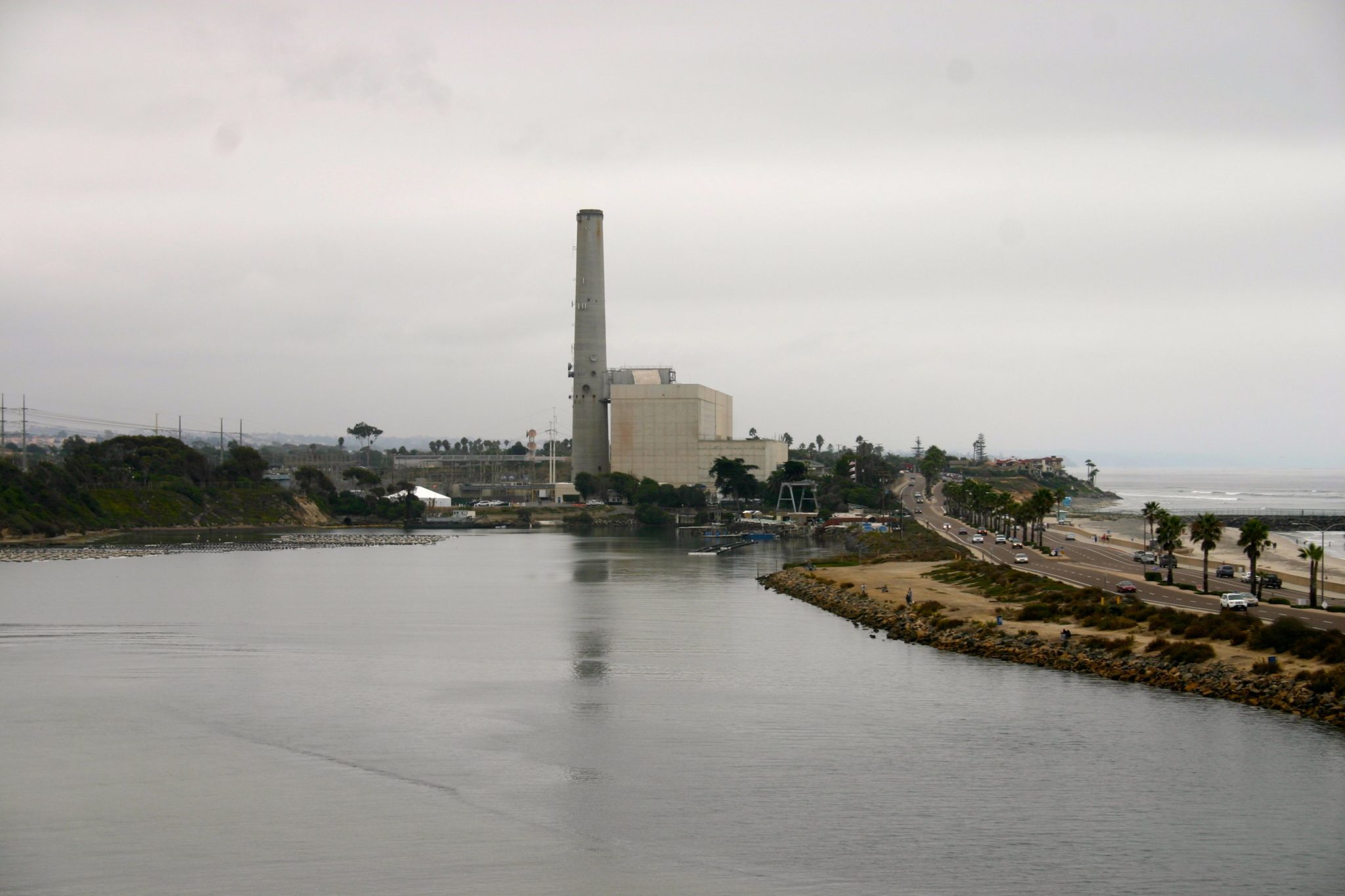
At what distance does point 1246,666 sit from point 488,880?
28371 mm

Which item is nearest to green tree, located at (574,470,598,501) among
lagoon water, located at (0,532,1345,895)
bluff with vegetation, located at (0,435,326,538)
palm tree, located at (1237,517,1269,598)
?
bluff with vegetation, located at (0,435,326,538)

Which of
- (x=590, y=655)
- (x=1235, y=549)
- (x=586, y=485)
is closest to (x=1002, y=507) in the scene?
(x=1235, y=549)

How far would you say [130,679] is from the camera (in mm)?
44906

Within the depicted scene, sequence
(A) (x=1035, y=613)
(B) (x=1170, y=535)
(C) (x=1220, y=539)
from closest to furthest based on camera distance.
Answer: (A) (x=1035, y=613) → (C) (x=1220, y=539) → (B) (x=1170, y=535)

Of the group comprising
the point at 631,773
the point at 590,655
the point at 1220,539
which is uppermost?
the point at 1220,539

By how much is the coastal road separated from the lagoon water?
1284 cm

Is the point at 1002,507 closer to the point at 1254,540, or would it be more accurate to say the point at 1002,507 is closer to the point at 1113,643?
the point at 1254,540

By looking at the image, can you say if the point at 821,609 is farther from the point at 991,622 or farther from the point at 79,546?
the point at 79,546

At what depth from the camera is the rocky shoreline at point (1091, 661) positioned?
37219 mm

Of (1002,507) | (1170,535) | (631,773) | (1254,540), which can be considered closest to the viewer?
(631,773)

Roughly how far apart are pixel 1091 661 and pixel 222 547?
336 feet

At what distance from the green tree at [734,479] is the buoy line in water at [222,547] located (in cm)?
4637

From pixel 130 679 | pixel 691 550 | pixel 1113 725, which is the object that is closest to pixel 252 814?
pixel 130 679

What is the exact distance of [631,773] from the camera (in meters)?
31.7
